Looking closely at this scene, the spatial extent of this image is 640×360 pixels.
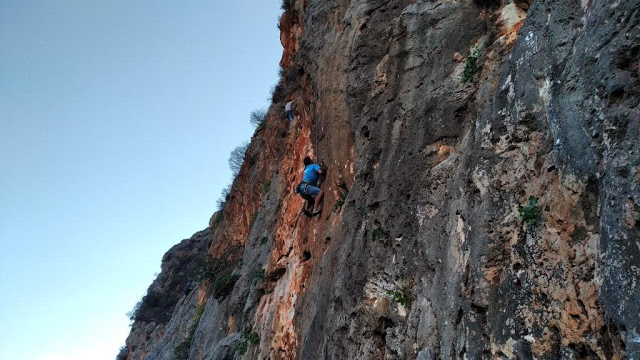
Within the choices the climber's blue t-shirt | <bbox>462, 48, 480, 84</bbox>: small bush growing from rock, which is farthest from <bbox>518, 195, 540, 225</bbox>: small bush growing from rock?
the climber's blue t-shirt

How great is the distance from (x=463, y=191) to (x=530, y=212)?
133 centimetres

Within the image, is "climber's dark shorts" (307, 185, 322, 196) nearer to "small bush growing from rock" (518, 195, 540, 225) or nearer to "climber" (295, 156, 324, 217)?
"climber" (295, 156, 324, 217)

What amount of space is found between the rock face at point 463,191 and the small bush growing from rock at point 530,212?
0.8 inches

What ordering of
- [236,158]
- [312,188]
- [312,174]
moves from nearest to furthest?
[312,188] < [312,174] < [236,158]

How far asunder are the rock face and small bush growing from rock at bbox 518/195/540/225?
0.02 metres

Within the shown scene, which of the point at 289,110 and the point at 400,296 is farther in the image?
the point at 289,110

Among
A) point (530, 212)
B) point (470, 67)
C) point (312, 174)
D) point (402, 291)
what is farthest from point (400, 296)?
point (312, 174)

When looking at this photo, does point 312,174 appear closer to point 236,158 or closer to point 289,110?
point 289,110

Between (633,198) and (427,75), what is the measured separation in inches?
227

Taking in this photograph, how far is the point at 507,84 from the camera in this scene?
6516 millimetres

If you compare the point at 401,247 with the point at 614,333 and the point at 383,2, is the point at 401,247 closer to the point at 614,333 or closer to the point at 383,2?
the point at 614,333

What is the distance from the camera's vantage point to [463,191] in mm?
6719

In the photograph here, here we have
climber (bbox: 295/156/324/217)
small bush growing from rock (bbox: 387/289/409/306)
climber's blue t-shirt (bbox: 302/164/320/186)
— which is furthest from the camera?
climber's blue t-shirt (bbox: 302/164/320/186)

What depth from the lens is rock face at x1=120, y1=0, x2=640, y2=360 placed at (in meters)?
4.62
